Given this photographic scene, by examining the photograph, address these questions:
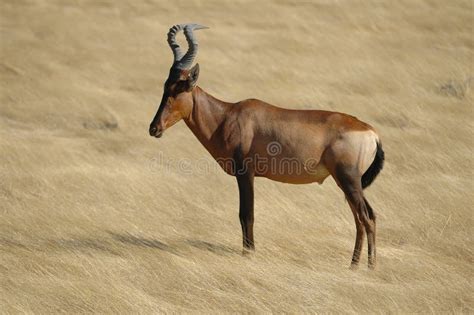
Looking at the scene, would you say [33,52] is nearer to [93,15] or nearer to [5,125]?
[93,15]

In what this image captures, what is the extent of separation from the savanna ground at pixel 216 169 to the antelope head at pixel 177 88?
1.54 metres

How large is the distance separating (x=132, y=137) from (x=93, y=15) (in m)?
8.19

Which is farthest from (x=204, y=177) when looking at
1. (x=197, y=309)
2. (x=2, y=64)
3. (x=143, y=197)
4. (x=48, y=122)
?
(x=2, y=64)

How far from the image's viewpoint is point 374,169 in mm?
10312

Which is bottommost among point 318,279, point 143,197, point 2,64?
point 2,64

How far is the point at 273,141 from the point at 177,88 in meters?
1.36

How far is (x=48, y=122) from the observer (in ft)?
55.9

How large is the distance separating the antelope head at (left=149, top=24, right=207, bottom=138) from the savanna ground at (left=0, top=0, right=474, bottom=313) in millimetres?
1541

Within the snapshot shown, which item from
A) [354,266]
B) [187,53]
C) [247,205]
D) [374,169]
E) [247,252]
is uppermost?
[187,53]

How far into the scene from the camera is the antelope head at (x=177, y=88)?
10375mm

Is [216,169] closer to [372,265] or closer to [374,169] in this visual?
[374,169]

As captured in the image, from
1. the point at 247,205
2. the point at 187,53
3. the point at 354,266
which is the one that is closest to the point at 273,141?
the point at 247,205

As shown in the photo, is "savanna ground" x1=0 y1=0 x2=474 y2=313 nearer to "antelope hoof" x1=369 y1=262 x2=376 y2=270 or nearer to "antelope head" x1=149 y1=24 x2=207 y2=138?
"antelope hoof" x1=369 y1=262 x2=376 y2=270

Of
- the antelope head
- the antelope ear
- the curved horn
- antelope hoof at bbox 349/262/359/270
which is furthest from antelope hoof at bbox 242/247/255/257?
the curved horn
